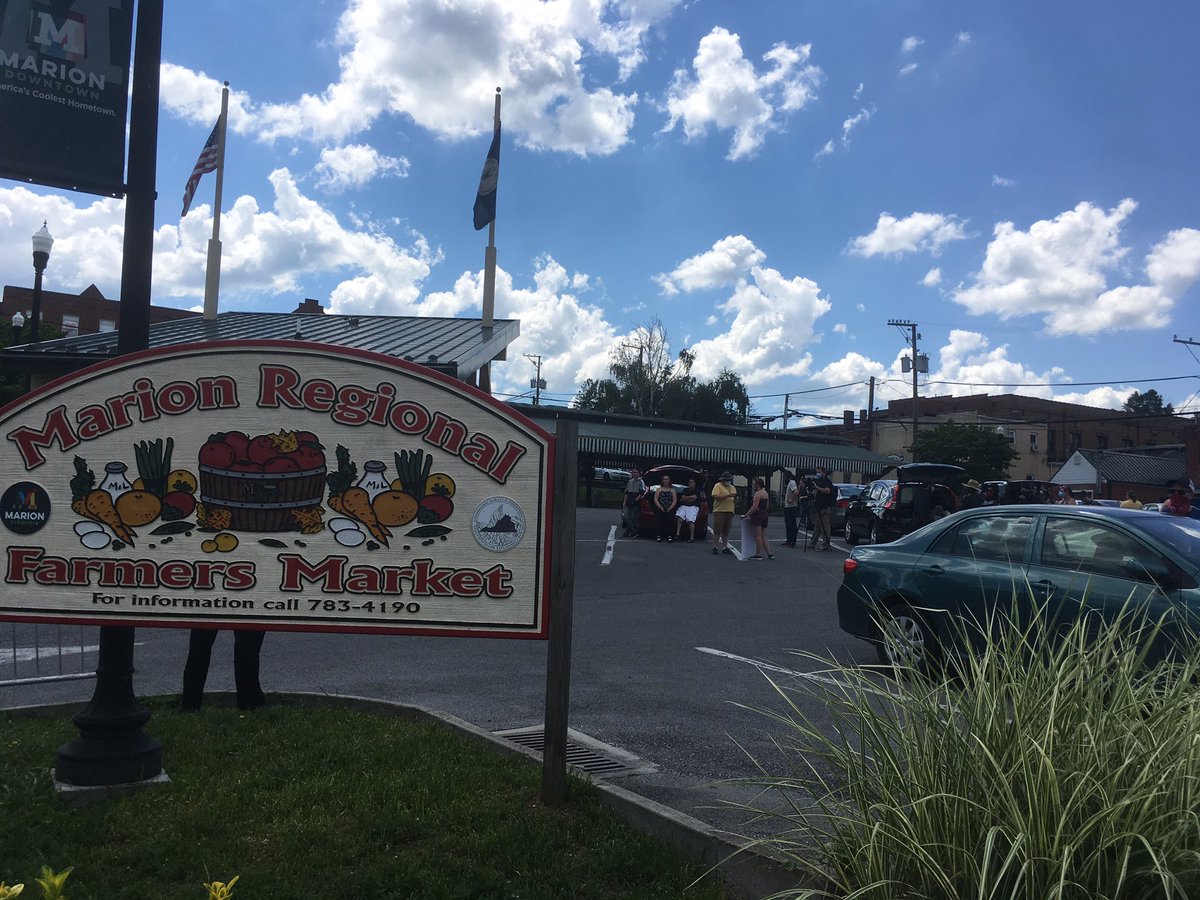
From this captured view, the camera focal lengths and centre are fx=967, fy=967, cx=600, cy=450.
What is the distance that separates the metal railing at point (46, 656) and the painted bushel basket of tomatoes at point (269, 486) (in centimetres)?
349

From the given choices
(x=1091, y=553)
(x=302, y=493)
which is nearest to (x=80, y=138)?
(x=302, y=493)

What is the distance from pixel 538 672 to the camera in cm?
793

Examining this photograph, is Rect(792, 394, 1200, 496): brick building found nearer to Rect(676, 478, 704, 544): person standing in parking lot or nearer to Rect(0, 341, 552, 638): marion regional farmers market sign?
Rect(676, 478, 704, 544): person standing in parking lot

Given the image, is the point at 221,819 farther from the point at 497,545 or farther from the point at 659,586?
the point at 659,586

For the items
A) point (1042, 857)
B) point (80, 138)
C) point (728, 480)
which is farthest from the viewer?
point (728, 480)

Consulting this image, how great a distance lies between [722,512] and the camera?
61.2 ft

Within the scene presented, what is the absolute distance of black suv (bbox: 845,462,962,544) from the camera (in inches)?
781

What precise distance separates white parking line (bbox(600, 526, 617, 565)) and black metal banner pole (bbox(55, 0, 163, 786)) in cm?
1264

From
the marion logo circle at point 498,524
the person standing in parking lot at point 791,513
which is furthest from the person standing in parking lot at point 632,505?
the marion logo circle at point 498,524

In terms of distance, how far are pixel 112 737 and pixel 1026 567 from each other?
5680mm

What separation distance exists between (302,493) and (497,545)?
93 centimetres

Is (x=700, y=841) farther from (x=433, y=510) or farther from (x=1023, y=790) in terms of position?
(x=433, y=510)

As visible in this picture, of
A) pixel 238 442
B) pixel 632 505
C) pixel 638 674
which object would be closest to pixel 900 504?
pixel 632 505

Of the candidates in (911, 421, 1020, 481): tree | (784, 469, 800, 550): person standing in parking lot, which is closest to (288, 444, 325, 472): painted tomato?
(784, 469, 800, 550): person standing in parking lot
